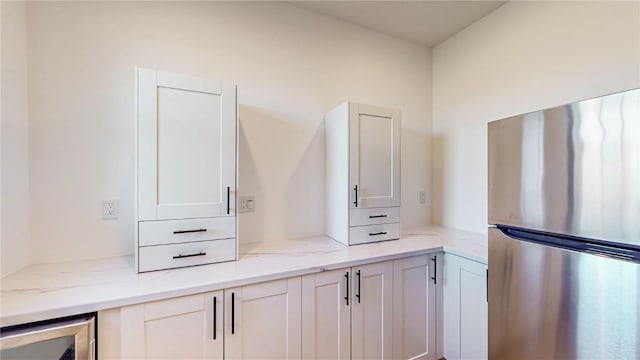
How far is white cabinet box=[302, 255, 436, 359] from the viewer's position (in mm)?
1428

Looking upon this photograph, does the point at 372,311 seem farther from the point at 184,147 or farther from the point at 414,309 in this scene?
the point at 184,147

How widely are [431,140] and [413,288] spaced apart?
1.49 m

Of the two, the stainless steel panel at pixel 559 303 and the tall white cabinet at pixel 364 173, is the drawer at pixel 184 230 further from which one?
the stainless steel panel at pixel 559 303

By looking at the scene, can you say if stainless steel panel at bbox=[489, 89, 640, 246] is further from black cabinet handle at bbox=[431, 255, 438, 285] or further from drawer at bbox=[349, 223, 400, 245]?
drawer at bbox=[349, 223, 400, 245]

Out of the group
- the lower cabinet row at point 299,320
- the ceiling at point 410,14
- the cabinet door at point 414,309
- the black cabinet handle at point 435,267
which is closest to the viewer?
the lower cabinet row at point 299,320

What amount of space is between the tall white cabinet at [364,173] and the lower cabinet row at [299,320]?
1.01ft

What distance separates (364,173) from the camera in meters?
1.81

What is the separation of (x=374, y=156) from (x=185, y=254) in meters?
1.28

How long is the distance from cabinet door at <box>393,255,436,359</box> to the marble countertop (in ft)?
0.34

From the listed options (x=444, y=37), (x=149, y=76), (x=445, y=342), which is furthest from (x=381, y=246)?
(x=444, y=37)

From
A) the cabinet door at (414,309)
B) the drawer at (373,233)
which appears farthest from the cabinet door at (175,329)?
the cabinet door at (414,309)

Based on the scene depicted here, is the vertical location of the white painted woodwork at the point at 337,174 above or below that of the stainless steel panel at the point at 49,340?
above

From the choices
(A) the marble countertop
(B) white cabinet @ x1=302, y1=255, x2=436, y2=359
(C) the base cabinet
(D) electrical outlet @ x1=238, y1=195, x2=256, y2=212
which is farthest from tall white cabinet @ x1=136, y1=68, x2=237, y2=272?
(C) the base cabinet

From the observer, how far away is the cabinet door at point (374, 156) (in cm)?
178
